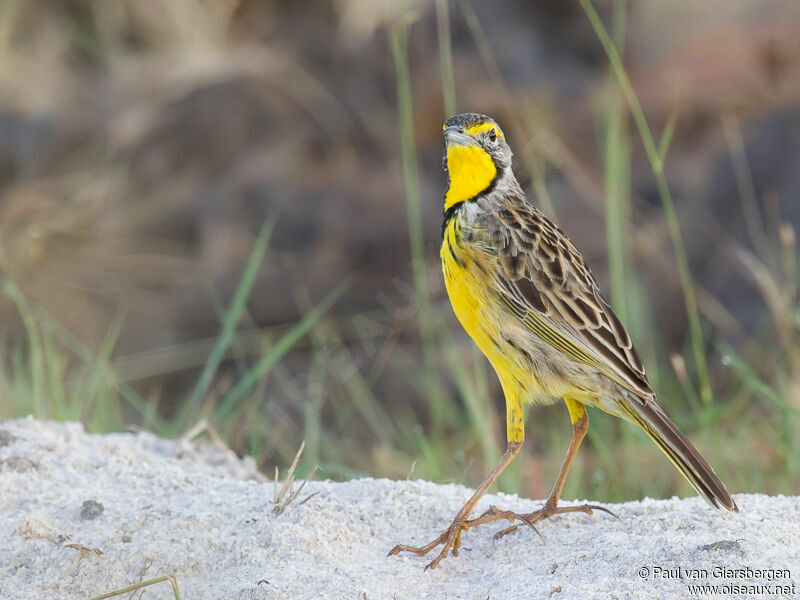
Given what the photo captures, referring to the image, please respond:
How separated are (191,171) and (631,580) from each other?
9.30 metres

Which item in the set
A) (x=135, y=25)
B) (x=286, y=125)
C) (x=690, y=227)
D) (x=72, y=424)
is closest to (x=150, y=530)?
(x=72, y=424)

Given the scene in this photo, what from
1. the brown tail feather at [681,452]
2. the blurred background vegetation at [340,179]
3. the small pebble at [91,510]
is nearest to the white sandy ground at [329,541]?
the small pebble at [91,510]

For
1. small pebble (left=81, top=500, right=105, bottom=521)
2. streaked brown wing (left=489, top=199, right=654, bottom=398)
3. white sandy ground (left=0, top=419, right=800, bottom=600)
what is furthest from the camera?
streaked brown wing (left=489, top=199, right=654, bottom=398)

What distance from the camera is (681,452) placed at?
3561 millimetres

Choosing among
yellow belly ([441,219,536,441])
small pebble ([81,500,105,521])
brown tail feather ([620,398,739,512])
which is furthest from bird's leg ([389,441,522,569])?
small pebble ([81,500,105,521])

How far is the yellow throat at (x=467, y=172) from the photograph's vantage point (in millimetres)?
4172

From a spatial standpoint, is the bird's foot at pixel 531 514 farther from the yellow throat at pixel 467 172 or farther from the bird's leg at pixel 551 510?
the yellow throat at pixel 467 172

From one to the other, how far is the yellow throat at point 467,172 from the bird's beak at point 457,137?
0.07 ft

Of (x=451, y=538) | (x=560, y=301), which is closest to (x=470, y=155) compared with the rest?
(x=560, y=301)

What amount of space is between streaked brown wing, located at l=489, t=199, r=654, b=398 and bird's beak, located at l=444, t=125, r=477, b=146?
0.96ft

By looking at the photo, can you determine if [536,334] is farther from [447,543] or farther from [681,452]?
[447,543]

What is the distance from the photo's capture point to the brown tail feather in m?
3.44

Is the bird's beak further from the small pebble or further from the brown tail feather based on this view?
the small pebble

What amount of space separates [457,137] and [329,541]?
1484 millimetres
